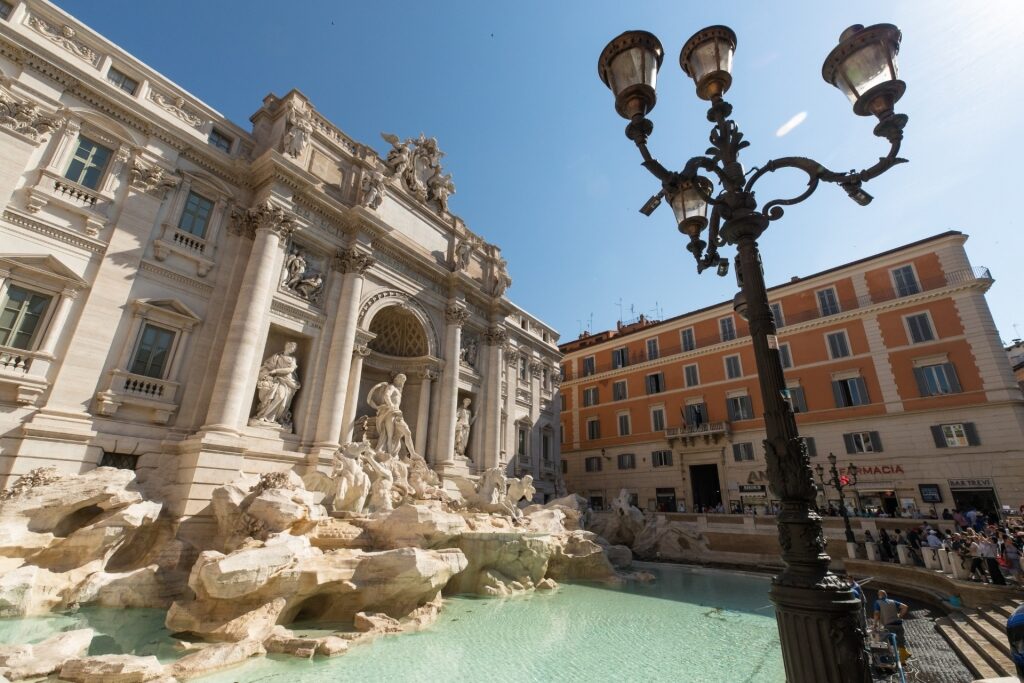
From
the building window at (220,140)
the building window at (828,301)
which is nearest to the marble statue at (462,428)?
the building window at (220,140)

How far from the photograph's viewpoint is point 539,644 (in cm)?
727

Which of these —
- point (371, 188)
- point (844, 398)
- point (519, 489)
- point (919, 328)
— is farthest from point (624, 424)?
point (371, 188)

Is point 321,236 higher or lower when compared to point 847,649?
higher

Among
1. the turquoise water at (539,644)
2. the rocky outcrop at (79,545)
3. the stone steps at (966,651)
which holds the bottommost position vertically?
the turquoise water at (539,644)

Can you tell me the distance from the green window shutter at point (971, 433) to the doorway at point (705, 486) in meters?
9.82

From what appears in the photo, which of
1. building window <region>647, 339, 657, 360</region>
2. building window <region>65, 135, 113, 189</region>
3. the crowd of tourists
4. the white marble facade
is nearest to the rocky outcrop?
the white marble facade

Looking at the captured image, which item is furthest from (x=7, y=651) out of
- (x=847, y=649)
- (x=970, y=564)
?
(x=970, y=564)

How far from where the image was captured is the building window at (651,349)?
94.7ft

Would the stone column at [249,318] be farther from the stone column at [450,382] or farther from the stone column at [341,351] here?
the stone column at [450,382]

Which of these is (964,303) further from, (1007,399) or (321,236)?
(321,236)

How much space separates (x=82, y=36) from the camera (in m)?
11.4

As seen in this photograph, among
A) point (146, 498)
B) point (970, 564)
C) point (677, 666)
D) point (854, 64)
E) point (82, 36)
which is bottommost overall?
point (677, 666)

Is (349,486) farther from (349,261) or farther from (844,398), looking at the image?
(844,398)

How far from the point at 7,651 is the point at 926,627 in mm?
13166
